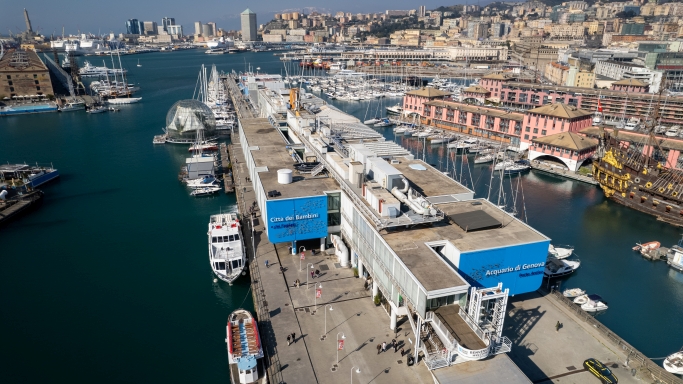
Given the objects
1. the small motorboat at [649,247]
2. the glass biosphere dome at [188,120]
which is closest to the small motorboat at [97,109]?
the glass biosphere dome at [188,120]

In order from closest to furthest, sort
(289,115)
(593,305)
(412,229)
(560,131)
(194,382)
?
1. (194,382)
2. (412,229)
3. (593,305)
4. (289,115)
5. (560,131)

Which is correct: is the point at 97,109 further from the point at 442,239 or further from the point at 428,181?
the point at 442,239

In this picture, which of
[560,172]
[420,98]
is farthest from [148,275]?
[420,98]

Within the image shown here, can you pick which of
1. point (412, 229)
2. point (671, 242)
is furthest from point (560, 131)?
point (412, 229)

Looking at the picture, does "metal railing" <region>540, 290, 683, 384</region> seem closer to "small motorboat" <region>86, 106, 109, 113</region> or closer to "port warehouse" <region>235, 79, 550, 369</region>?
"port warehouse" <region>235, 79, 550, 369</region>

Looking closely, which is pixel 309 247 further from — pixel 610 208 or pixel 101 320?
pixel 610 208

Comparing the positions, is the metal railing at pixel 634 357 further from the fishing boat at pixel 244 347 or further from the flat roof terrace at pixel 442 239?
the fishing boat at pixel 244 347
